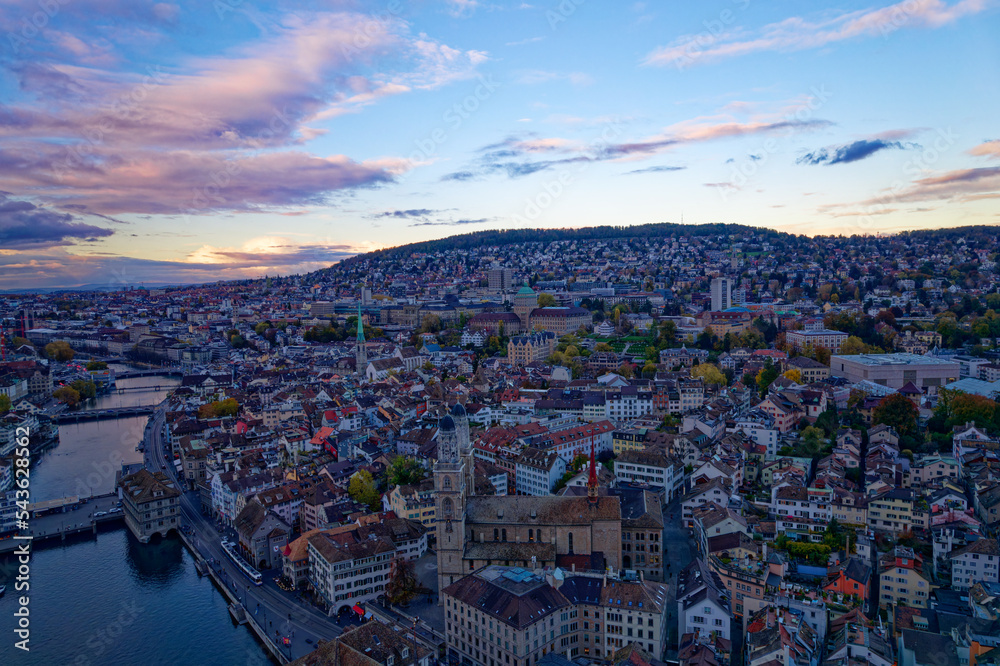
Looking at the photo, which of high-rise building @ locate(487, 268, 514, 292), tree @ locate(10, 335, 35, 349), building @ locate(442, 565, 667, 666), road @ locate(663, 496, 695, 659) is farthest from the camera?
high-rise building @ locate(487, 268, 514, 292)

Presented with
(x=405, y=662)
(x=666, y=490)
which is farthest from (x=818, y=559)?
(x=405, y=662)

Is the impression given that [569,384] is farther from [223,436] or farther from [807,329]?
[807,329]

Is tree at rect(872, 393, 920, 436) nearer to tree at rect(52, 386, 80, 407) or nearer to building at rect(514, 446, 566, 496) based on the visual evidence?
building at rect(514, 446, 566, 496)

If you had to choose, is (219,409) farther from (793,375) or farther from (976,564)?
(976,564)

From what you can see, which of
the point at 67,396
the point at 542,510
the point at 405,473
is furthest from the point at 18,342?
the point at 542,510

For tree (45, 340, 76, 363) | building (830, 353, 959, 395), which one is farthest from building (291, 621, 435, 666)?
tree (45, 340, 76, 363)

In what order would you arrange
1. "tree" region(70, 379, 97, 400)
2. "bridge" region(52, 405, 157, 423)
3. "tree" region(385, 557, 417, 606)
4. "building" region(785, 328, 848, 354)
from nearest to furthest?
1. "tree" region(385, 557, 417, 606)
2. "building" region(785, 328, 848, 354)
3. "bridge" region(52, 405, 157, 423)
4. "tree" region(70, 379, 97, 400)

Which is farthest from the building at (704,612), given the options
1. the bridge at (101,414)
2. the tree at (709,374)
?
the bridge at (101,414)
